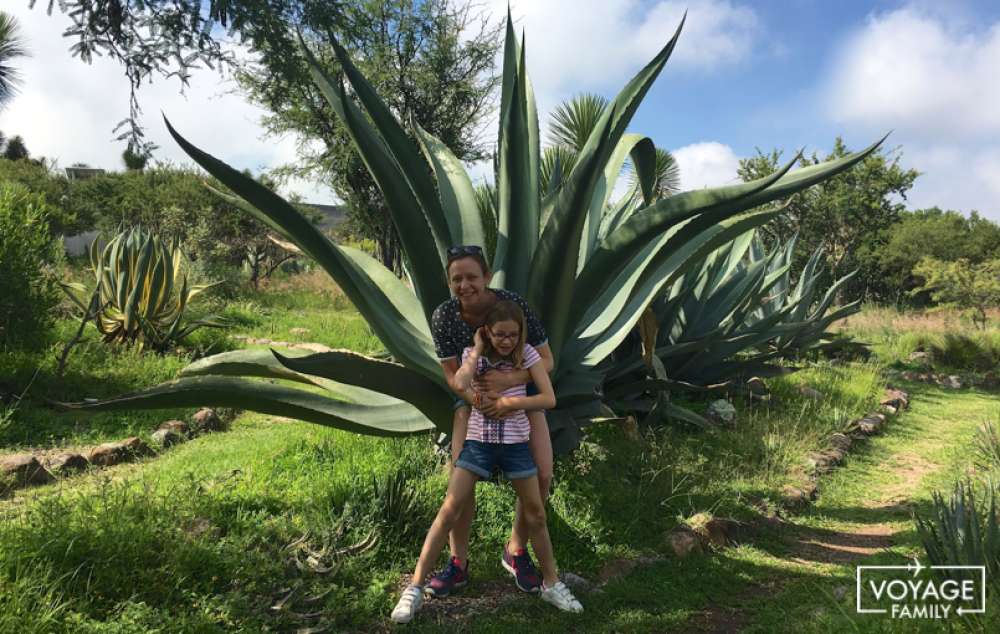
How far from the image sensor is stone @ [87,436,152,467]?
4043 mm

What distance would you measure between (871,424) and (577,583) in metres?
4.16

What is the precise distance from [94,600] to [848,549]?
10.6 feet

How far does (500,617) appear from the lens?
249 centimetres

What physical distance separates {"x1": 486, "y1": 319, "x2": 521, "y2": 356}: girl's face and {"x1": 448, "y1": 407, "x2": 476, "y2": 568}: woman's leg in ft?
1.10

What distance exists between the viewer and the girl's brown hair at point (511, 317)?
237 cm

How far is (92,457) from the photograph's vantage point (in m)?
4.02

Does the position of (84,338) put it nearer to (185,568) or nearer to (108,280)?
(108,280)

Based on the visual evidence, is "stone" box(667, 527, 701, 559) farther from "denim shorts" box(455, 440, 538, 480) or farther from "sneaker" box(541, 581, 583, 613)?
"denim shorts" box(455, 440, 538, 480)

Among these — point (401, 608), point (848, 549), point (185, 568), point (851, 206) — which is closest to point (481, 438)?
point (401, 608)

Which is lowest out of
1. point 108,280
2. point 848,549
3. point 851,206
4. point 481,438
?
point 848,549

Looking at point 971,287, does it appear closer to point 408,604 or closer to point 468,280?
point 468,280

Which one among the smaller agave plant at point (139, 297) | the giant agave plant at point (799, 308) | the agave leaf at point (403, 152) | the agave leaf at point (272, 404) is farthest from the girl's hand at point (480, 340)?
the smaller agave plant at point (139, 297)

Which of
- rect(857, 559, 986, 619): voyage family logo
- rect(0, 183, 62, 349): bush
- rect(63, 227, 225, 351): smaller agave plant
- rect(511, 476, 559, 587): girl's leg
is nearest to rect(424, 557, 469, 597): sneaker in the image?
rect(511, 476, 559, 587): girl's leg

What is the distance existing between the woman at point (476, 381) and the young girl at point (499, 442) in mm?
43
